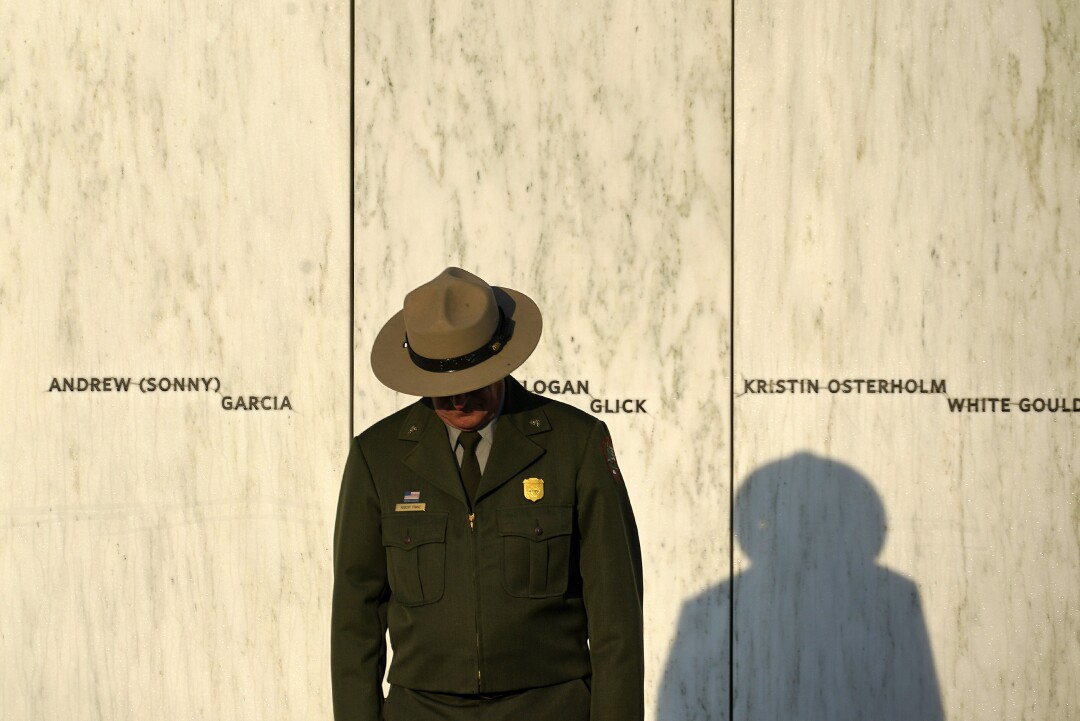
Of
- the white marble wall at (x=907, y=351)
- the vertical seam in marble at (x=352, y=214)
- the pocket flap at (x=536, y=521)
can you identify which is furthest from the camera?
the vertical seam in marble at (x=352, y=214)

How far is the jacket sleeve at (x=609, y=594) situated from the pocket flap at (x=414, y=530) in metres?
0.41

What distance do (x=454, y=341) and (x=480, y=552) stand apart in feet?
1.99

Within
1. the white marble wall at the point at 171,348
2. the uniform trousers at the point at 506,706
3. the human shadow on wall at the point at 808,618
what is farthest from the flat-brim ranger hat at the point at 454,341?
the human shadow on wall at the point at 808,618

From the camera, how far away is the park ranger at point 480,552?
3.61m

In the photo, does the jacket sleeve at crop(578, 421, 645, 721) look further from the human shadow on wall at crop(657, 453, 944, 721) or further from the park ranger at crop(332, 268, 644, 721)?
the human shadow on wall at crop(657, 453, 944, 721)

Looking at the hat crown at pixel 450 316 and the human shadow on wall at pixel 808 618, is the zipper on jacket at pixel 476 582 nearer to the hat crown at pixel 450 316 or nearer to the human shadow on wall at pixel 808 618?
the hat crown at pixel 450 316

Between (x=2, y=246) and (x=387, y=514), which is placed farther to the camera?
(x=2, y=246)

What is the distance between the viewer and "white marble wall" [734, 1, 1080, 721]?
21.1 ft

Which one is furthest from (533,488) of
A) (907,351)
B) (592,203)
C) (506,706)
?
(907,351)

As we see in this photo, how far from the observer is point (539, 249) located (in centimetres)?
658

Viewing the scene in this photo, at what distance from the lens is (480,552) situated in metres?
3.68

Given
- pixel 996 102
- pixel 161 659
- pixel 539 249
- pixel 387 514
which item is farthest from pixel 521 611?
pixel 996 102

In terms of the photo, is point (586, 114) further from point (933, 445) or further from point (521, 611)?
point (521, 611)

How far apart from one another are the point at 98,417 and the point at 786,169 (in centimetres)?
375
